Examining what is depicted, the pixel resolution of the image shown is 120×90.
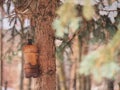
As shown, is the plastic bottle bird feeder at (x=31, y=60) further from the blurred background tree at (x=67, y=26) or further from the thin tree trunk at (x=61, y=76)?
the thin tree trunk at (x=61, y=76)

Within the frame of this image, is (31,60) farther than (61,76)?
No

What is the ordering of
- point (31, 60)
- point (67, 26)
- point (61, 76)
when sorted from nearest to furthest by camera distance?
point (67, 26) → point (31, 60) → point (61, 76)

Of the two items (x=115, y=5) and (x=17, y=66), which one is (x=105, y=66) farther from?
(x=17, y=66)

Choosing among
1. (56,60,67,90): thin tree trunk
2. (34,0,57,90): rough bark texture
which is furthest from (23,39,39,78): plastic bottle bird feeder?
(56,60,67,90): thin tree trunk

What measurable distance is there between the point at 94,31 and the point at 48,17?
3.21 feet

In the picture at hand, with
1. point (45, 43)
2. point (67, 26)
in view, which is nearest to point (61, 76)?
point (45, 43)

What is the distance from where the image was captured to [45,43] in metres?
3.46

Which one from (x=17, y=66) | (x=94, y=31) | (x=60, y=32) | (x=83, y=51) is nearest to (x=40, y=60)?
(x=94, y=31)

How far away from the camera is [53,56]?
3508 millimetres

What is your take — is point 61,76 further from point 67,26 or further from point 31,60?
point 67,26

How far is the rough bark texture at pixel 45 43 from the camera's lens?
3.45 m

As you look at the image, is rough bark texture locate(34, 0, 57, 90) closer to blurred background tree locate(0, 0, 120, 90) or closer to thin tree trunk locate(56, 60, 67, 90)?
blurred background tree locate(0, 0, 120, 90)

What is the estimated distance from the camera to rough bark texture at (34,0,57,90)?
3453 mm

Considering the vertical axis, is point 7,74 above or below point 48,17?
below
